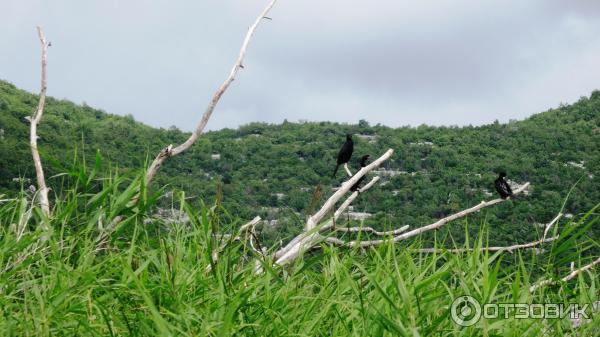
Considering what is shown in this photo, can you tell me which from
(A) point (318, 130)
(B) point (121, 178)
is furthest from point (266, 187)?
(B) point (121, 178)

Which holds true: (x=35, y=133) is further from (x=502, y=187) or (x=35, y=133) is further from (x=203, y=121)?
(x=502, y=187)

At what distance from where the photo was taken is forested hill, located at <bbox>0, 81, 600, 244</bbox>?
2993 centimetres

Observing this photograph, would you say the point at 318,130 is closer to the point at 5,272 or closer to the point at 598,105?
the point at 598,105

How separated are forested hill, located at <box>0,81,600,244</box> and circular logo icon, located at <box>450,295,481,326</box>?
1918 cm

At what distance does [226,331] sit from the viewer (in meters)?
3.10

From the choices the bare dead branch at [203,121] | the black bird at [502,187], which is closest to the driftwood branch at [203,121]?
the bare dead branch at [203,121]

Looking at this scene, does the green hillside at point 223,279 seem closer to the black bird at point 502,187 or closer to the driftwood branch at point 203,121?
the driftwood branch at point 203,121

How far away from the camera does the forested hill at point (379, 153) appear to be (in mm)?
29933

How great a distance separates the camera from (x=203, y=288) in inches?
152

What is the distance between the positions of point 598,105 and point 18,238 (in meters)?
52.1

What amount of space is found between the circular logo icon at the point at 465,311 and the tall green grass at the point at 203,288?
0.03m

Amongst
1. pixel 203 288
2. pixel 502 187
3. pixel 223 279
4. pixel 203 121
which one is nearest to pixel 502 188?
pixel 502 187

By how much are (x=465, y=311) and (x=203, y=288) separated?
1.12m

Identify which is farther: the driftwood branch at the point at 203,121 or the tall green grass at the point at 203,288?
the driftwood branch at the point at 203,121
